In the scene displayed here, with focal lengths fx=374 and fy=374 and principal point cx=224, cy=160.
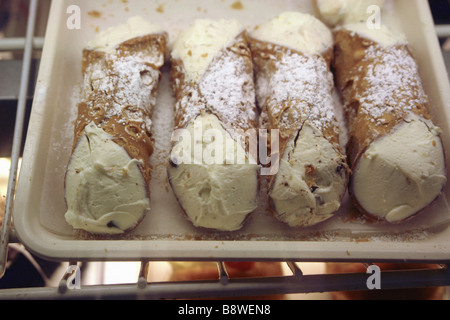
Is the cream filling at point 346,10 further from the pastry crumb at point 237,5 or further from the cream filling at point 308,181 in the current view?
the cream filling at point 308,181

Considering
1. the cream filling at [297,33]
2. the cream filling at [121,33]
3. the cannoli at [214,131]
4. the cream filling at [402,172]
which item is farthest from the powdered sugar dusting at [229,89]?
the cream filling at [402,172]

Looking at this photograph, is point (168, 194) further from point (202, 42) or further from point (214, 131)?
point (202, 42)

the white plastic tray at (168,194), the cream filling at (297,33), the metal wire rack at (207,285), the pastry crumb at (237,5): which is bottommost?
the metal wire rack at (207,285)

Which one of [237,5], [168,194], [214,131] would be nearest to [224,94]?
[214,131]

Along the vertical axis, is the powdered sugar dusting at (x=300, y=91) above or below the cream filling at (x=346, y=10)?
below

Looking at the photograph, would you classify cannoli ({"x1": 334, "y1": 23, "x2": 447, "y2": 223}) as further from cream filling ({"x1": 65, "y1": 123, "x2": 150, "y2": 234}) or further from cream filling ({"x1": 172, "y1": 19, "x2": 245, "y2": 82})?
cream filling ({"x1": 65, "y1": 123, "x2": 150, "y2": 234})

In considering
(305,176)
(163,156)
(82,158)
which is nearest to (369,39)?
(305,176)

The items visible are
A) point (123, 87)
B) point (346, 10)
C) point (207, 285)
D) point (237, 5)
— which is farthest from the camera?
point (237, 5)
